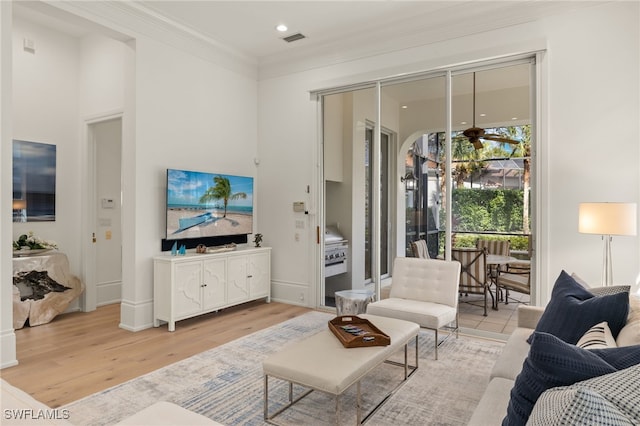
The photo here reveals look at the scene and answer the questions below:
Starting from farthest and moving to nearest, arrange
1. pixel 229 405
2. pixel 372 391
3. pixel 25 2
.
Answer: pixel 25 2
pixel 372 391
pixel 229 405

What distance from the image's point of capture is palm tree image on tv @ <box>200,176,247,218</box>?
4.95 meters

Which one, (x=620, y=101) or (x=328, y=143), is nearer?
(x=620, y=101)

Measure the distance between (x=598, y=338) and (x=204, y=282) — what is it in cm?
382

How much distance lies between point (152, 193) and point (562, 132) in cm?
434

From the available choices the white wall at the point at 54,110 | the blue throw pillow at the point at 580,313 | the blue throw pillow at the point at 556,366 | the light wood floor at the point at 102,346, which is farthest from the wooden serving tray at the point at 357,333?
the white wall at the point at 54,110

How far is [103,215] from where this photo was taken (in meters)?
5.37

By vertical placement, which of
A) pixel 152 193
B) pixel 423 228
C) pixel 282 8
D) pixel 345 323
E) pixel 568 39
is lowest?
pixel 345 323

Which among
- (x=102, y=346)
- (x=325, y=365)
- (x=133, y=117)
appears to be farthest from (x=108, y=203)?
(x=325, y=365)

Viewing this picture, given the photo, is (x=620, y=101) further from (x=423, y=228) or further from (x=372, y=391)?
(x=372, y=391)

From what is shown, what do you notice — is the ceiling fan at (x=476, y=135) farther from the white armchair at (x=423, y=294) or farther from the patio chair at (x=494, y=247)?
the white armchair at (x=423, y=294)

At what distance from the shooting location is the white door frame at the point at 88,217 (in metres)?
5.07

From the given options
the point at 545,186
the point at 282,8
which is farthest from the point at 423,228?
the point at 282,8

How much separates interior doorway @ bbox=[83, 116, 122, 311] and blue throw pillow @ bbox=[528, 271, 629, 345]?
5.14 m

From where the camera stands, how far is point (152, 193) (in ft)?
14.6
